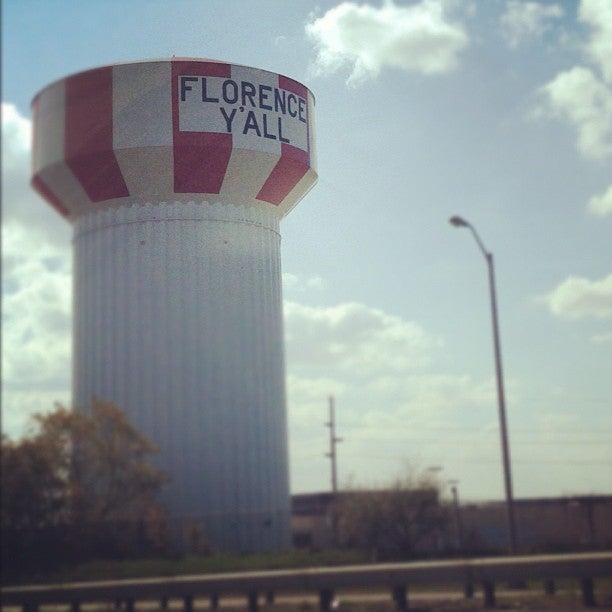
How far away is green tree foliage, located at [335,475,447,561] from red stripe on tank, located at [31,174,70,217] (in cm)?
1314

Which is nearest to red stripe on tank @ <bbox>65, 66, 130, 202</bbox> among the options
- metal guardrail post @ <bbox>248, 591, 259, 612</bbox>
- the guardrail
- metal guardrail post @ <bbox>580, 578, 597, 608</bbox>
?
the guardrail

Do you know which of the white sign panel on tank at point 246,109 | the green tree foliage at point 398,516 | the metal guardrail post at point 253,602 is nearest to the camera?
the metal guardrail post at point 253,602

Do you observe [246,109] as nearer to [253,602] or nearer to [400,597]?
[253,602]

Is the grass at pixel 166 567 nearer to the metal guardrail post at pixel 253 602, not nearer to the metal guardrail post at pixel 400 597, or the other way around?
the metal guardrail post at pixel 253 602

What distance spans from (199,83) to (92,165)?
302 centimetres

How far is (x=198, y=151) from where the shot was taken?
68.6 ft

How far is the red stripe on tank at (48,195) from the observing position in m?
16.7

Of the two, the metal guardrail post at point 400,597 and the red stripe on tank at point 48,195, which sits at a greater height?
the red stripe on tank at point 48,195

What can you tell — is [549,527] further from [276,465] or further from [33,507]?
[33,507]

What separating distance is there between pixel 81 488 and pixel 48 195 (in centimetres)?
572

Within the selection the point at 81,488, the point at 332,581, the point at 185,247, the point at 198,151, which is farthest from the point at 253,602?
the point at 198,151

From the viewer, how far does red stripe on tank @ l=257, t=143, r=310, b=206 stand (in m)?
21.6

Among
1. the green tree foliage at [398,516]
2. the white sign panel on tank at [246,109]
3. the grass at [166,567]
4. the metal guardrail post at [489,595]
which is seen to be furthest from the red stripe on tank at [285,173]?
the metal guardrail post at [489,595]

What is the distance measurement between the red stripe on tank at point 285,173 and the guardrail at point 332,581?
427 inches
